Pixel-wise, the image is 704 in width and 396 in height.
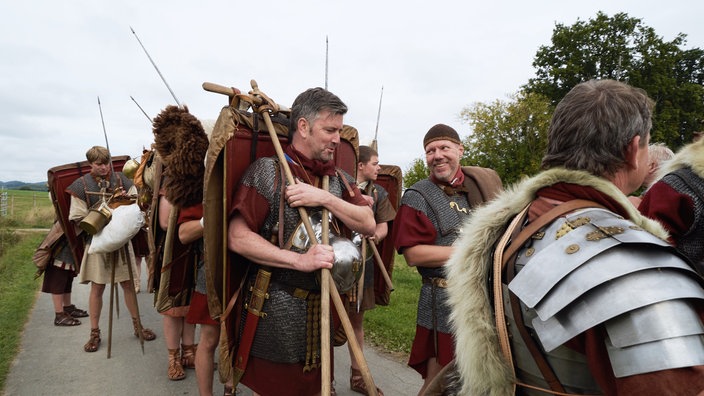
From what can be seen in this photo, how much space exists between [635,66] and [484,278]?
29.7 meters

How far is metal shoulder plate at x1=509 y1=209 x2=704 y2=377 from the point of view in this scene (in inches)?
35.9

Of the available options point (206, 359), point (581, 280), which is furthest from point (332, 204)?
point (206, 359)

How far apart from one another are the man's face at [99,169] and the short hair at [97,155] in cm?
3

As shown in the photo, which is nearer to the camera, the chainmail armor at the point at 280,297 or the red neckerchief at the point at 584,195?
the red neckerchief at the point at 584,195

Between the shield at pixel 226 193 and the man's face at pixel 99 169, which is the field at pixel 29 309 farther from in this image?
the shield at pixel 226 193

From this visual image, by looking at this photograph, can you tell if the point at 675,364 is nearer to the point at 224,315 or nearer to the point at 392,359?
the point at 224,315

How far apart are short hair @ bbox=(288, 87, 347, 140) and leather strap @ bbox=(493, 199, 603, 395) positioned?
1.32 metres

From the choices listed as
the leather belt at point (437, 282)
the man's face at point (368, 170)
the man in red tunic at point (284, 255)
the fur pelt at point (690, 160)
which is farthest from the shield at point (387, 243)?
the fur pelt at point (690, 160)

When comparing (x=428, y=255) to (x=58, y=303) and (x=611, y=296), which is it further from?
(x=58, y=303)

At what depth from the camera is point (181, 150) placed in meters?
2.95

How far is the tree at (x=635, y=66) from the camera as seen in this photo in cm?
2448

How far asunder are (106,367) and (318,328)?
3078mm

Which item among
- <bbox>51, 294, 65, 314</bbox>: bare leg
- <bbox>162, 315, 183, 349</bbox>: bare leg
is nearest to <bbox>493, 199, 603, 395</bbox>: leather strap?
<bbox>162, 315, 183, 349</bbox>: bare leg

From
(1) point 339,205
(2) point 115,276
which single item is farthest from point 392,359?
(2) point 115,276
